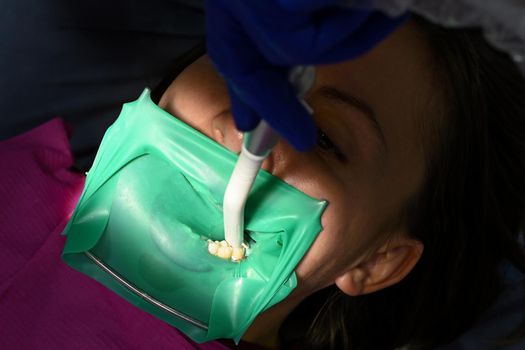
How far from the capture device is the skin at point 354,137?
2.58 feet

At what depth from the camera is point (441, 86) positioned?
0.84 metres

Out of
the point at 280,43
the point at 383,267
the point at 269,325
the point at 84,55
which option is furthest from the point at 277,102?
the point at 84,55

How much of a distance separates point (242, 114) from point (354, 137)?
0.30 meters

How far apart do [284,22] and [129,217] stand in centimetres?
45

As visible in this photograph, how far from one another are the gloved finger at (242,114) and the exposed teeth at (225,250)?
30 centimetres

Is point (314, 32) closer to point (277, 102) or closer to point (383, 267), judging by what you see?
point (277, 102)

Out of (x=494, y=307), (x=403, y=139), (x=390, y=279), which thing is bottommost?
(x=494, y=307)

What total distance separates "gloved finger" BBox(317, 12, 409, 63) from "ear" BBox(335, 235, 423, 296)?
0.49m

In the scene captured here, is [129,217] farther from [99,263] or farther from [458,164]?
[458,164]

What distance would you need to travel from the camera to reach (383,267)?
0.94m

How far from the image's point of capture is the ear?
0.92m

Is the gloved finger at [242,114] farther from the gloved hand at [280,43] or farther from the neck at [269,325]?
the neck at [269,325]

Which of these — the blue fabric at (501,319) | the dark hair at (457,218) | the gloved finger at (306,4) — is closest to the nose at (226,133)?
the dark hair at (457,218)

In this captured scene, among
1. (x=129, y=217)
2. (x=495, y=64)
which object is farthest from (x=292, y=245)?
(x=495, y=64)
